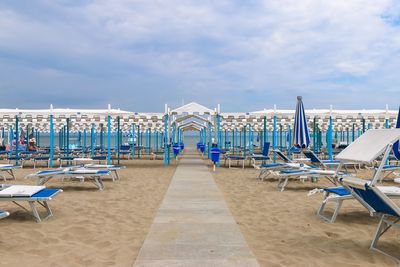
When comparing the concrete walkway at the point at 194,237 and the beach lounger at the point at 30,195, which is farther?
the beach lounger at the point at 30,195

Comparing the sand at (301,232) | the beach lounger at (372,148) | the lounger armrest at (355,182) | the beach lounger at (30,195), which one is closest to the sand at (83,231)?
the beach lounger at (30,195)

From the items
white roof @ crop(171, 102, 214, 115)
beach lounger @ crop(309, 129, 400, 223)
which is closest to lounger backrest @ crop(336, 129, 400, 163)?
beach lounger @ crop(309, 129, 400, 223)

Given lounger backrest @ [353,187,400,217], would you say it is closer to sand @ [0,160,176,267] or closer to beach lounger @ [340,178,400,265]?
beach lounger @ [340,178,400,265]

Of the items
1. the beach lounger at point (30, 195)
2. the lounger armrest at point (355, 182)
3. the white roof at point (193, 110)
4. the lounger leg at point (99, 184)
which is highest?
the white roof at point (193, 110)

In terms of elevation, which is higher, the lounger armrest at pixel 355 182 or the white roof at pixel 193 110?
the white roof at pixel 193 110

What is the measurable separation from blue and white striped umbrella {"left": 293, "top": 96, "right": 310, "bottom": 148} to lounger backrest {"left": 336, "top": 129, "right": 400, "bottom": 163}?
5368 mm

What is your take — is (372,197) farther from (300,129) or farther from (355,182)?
(300,129)

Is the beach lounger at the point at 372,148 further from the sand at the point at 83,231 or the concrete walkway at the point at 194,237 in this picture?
the sand at the point at 83,231

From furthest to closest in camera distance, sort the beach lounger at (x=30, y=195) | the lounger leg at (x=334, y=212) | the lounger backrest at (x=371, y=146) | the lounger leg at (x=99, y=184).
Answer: the lounger leg at (x=99, y=184) < the lounger leg at (x=334, y=212) < the beach lounger at (x=30, y=195) < the lounger backrest at (x=371, y=146)

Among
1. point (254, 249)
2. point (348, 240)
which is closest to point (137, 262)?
point (254, 249)

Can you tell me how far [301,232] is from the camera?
16.0 ft

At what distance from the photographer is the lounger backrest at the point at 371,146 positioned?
3.78 metres

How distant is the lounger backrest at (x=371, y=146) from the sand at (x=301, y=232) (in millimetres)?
905

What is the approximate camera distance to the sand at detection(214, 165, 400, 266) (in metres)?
3.83
